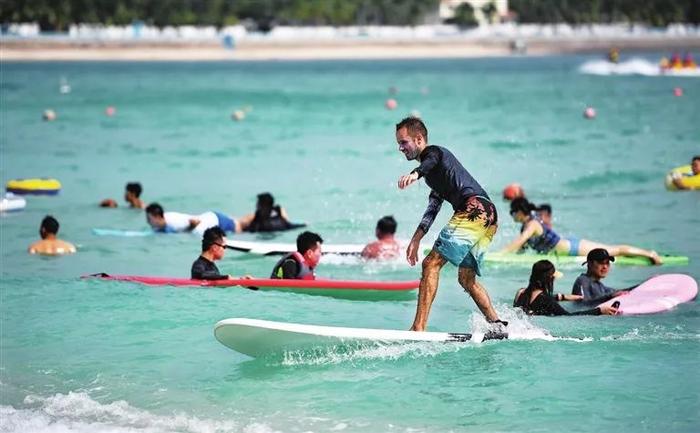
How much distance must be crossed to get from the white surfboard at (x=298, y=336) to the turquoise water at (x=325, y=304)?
7.0 inches

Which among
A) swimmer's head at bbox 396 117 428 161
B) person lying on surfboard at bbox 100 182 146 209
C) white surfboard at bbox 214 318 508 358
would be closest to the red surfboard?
white surfboard at bbox 214 318 508 358

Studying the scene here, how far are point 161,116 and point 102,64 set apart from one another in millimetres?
70191

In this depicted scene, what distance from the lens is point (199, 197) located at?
2412 centimetres

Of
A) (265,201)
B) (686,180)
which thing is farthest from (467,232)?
(686,180)

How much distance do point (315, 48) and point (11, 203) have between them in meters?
111

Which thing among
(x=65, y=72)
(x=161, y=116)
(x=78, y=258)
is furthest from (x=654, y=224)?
(x=65, y=72)

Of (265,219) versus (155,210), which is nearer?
(155,210)

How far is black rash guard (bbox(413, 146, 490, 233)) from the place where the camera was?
32.1ft

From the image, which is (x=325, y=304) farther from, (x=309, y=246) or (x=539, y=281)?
(x=539, y=281)

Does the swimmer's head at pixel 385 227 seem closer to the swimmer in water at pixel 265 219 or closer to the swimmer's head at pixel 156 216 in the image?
the swimmer in water at pixel 265 219

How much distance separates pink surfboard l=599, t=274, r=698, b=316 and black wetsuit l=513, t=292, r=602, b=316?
0.94ft

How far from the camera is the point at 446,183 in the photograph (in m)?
9.88

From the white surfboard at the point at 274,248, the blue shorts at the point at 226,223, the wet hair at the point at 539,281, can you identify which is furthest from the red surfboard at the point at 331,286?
the blue shorts at the point at 226,223

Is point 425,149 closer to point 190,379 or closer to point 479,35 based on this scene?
point 190,379
